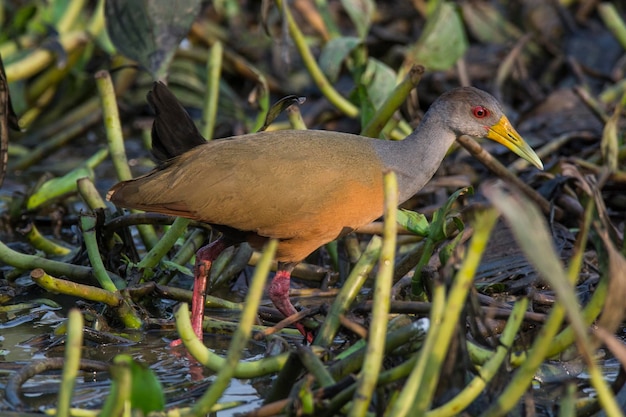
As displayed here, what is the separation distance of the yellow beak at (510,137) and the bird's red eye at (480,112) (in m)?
0.07

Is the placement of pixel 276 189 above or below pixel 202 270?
above

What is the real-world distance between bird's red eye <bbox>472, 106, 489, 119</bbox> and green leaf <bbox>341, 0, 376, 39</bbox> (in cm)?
187

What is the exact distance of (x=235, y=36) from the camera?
282 inches

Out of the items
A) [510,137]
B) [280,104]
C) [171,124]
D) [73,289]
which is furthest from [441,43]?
[73,289]

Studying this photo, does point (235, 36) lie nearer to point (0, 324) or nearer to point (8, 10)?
point (8, 10)

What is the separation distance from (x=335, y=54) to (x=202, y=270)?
1.91 m

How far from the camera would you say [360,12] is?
18.7 feet

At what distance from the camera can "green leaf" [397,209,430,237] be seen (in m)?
3.56

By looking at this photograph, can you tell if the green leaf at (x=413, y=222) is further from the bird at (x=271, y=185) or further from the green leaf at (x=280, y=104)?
the green leaf at (x=280, y=104)

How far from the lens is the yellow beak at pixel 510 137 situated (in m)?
3.90

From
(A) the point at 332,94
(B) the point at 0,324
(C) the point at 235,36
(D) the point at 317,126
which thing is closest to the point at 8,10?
(C) the point at 235,36

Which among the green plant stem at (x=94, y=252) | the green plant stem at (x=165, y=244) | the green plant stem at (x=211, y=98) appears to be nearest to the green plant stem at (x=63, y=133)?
the green plant stem at (x=211, y=98)

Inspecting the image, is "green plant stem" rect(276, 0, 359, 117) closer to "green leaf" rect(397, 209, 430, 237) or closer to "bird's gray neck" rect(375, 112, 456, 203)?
"bird's gray neck" rect(375, 112, 456, 203)

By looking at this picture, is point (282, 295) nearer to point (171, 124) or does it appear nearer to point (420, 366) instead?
point (171, 124)
